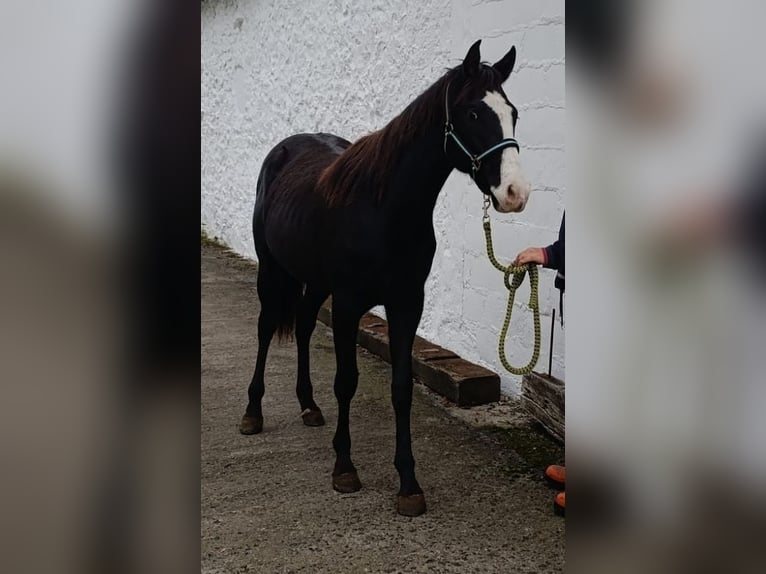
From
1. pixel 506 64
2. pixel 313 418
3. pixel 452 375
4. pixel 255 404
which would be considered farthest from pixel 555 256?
pixel 255 404

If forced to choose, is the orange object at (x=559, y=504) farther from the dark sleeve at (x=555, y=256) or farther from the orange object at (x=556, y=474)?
the dark sleeve at (x=555, y=256)

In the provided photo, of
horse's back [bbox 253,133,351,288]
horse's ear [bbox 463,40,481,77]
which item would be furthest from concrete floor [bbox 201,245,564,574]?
horse's ear [bbox 463,40,481,77]

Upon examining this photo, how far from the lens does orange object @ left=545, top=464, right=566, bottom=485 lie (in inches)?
101

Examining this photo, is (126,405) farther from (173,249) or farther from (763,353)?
(763,353)

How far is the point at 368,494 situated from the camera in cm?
262

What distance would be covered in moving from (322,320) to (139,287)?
487 centimetres

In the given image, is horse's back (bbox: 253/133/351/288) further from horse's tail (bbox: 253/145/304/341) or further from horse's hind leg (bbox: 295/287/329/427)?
horse's hind leg (bbox: 295/287/329/427)

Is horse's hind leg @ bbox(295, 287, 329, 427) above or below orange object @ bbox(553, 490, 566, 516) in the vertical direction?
above

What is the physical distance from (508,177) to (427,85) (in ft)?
7.25

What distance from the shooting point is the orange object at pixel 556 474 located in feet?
8.45

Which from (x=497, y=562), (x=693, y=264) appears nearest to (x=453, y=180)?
(x=497, y=562)

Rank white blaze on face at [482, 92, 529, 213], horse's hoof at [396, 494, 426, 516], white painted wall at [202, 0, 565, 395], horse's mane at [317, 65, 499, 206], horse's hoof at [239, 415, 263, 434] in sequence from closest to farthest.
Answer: white blaze on face at [482, 92, 529, 213] → horse's mane at [317, 65, 499, 206] → horse's hoof at [396, 494, 426, 516] → white painted wall at [202, 0, 565, 395] → horse's hoof at [239, 415, 263, 434]

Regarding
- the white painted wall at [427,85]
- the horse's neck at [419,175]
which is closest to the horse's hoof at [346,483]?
the horse's neck at [419,175]

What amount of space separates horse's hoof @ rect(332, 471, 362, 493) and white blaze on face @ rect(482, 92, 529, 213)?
1.16 metres
